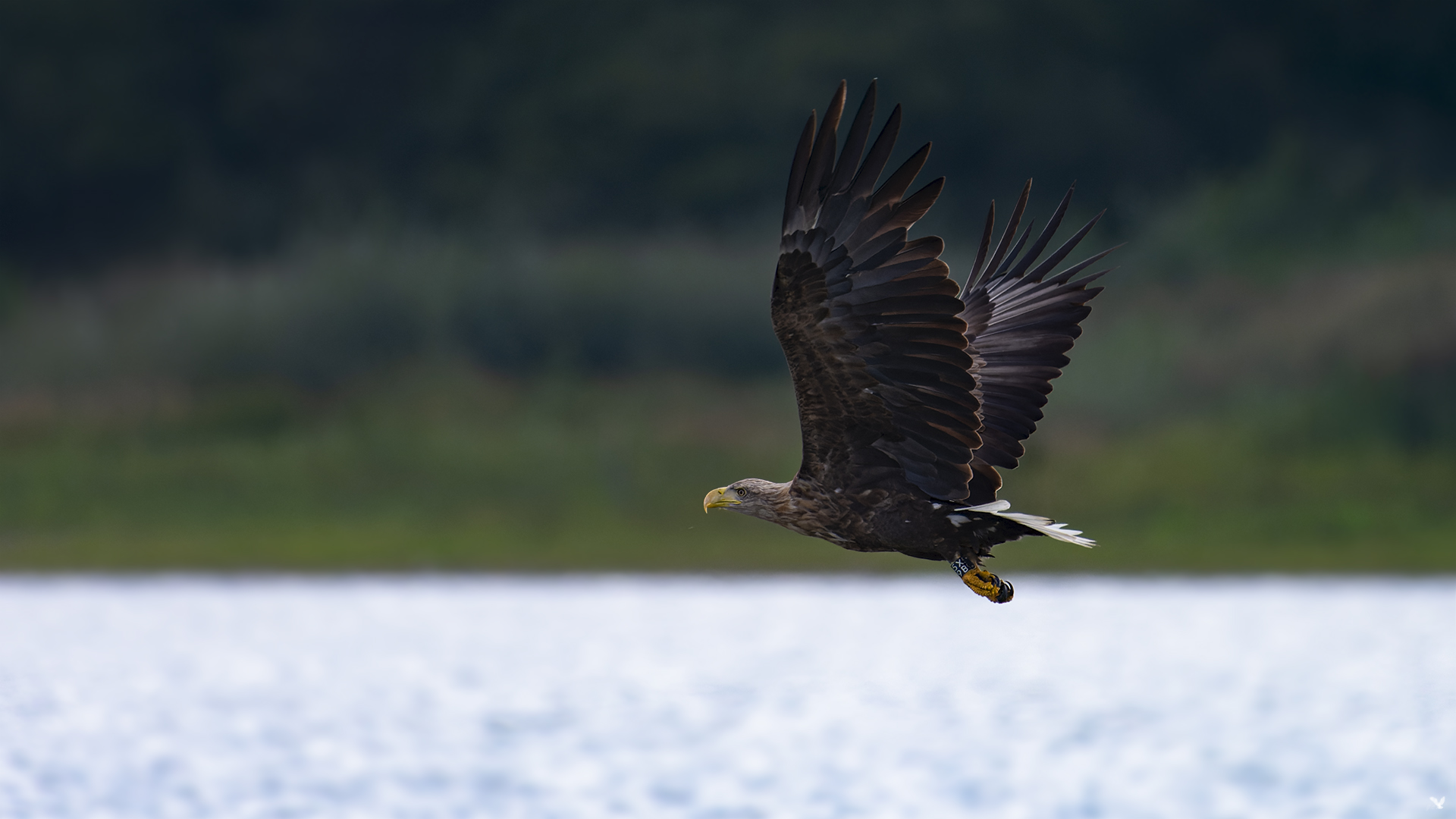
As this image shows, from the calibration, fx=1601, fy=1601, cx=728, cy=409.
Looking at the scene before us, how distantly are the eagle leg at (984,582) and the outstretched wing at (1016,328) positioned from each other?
103 centimetres

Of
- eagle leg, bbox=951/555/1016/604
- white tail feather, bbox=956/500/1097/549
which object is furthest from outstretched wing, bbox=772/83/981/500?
eagle leg, bbox=951/555/1016/604

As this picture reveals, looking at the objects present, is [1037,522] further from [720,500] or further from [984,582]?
[720,500]

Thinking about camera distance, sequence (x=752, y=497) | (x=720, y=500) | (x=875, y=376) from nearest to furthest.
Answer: (x=875, y=376) → (x=752, y=497) → (x=720, y=500)

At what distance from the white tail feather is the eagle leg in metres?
0.37

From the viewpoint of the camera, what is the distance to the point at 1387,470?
4225 inches

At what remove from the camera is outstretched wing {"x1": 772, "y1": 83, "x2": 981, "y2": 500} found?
9312mm

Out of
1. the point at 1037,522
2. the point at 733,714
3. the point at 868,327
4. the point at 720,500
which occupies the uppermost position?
the point at 868,327

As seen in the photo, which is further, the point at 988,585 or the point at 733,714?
the point at 733,714

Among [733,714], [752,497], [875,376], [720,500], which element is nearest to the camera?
[875,376]

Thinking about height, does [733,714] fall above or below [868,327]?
below

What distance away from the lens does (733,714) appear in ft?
107

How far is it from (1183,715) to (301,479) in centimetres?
9241

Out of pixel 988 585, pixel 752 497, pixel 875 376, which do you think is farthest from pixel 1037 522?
pixel 752 497

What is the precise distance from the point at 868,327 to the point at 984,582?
1754 mm
